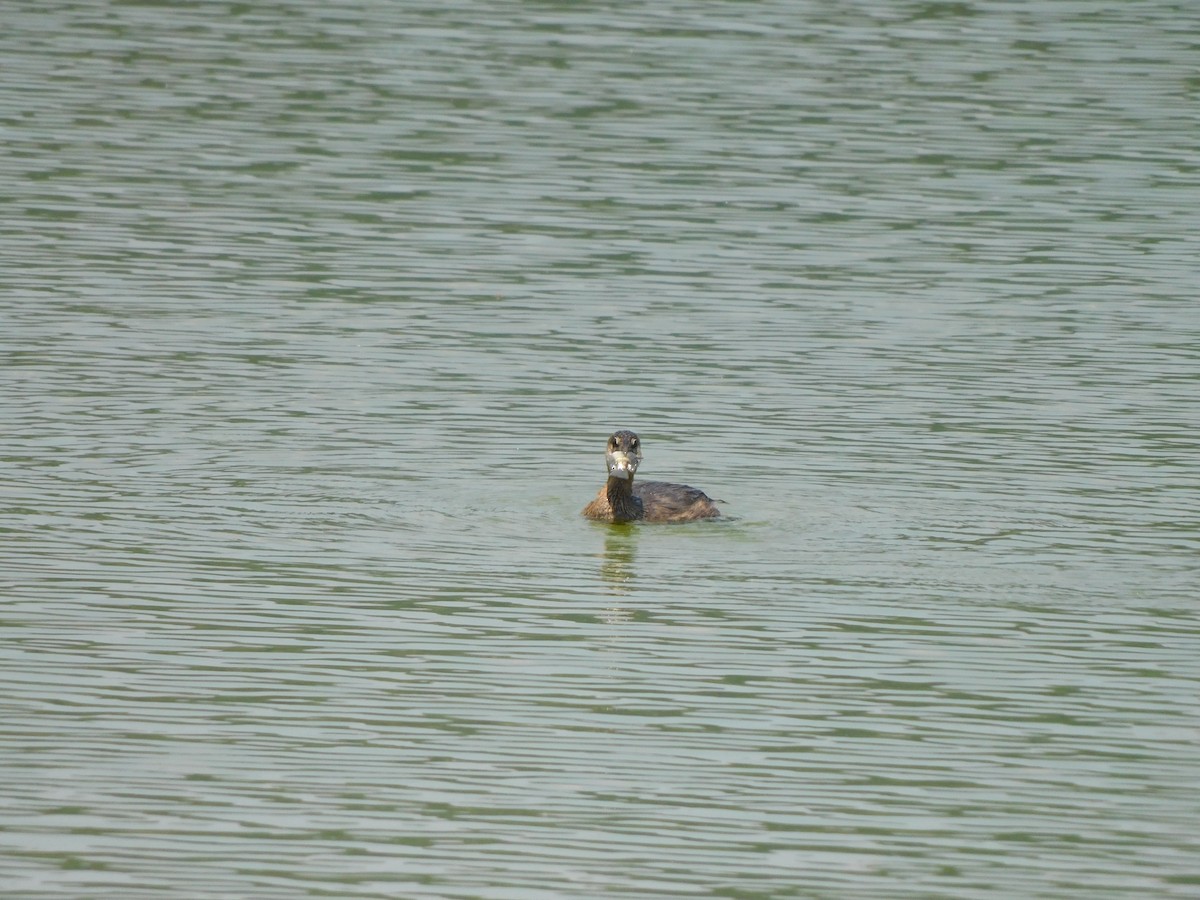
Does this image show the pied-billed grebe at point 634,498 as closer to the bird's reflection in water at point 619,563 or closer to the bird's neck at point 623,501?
the bird's neck at point 623,501

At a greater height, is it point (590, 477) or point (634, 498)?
point (634, 498)

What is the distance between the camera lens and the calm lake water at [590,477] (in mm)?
12125

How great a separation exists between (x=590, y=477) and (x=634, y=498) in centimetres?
99

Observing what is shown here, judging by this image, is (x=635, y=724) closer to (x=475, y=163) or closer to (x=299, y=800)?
(x=299, y=800)

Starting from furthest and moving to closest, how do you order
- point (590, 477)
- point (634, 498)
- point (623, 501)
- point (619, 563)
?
point (590, 477) → point (634, 498) → point (623, 501) → point (619, 563)

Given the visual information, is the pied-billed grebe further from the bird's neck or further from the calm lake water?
the calm lake water

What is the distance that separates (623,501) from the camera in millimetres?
18625

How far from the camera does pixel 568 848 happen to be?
38.3ft

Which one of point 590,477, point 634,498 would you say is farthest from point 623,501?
point 590,477

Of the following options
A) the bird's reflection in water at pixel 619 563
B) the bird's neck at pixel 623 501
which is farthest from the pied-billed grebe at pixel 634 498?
the bird's reflection in water at pixel 619 563

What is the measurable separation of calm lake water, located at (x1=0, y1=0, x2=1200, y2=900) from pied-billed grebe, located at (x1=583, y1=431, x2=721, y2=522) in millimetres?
177

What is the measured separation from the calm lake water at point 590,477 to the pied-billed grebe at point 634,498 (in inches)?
7.0

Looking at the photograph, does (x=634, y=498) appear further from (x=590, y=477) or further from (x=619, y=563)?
(x=619, y=563)

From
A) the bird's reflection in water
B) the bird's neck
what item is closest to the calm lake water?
the bird's reflection in water
